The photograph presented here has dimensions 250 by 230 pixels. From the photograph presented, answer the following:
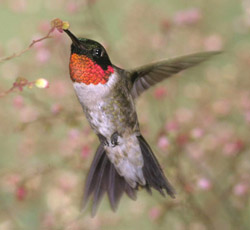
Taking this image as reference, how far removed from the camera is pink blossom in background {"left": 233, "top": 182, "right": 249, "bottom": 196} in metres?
2.52

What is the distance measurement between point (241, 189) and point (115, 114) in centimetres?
95

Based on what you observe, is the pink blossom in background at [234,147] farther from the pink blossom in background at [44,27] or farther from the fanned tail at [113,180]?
the pink blossom in background at [44,27]

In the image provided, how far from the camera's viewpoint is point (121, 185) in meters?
2.45

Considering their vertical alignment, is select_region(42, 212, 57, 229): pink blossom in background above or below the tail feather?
below

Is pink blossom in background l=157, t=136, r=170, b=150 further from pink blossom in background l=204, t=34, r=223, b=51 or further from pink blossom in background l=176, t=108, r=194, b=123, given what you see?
pink blossom in background l=204, t=34, r=223, b=51

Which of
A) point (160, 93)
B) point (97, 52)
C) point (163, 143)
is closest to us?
point (97, 52)

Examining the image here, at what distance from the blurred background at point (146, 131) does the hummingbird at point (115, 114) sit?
16 centimetres

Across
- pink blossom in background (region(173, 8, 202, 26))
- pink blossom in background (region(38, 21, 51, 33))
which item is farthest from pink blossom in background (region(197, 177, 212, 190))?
Answer: pink blossom in background (region(38, 21, 51, 33))

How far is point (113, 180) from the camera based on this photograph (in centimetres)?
246

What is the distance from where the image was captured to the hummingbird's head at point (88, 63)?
5.94 feet

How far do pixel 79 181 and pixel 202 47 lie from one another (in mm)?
1582

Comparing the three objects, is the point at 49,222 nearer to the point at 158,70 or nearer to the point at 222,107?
the point at 158,70

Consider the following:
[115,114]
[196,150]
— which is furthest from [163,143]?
[196,150]

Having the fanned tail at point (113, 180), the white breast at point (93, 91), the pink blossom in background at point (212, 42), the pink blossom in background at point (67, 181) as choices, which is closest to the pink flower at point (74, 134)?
the fanned tail at point (113, 180)
